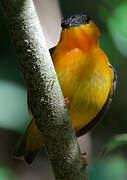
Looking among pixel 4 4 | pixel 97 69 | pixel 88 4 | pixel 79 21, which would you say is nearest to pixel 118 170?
pixel 97 69

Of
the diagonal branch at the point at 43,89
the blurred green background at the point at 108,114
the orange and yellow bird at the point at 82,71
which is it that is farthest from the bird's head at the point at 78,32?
the diagonal branch at the point at 43,89

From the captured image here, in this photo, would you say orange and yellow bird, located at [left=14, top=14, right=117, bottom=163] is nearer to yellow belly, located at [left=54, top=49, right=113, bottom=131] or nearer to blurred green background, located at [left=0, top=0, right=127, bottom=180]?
yellow belly, located at [left=54, top=49, right=113, bottom=131]

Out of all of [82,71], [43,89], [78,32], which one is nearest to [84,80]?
[82,71]

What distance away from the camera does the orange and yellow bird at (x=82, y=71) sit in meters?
2.71

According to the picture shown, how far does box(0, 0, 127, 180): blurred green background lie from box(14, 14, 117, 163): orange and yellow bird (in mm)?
189

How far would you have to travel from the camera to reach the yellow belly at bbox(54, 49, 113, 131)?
8.86 ft

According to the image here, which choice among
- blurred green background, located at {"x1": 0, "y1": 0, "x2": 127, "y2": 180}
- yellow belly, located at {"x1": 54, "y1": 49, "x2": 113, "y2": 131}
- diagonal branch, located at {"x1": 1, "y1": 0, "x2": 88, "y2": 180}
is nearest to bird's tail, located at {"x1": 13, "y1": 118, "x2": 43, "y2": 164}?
blurred green background, located at {"x1": 0, "y1": 0, "x2": 127, "y2": 180}

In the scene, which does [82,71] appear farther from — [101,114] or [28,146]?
[28,146]

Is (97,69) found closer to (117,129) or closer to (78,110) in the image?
(78,110)

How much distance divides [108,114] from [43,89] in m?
2.89

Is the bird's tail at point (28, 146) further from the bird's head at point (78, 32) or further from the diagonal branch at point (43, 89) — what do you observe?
the diagonal branch at point (43, 89)

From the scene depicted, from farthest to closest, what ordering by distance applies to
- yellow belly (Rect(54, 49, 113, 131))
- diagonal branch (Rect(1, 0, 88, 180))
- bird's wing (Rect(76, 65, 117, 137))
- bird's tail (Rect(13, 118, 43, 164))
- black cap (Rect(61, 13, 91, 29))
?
bird's tail (Rect(13, 118, 43, 164)) < bird's wing (Rect(76, 65, 117, 137)) < black cap (Rect(61, 13, 91, 29)) < yellow belly (Rect(54, 49, 113, 131)) < diagonal branch (Rect(1, 0, 88, 180))

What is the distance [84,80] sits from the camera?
271cm

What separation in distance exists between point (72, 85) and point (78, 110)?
0.24m
